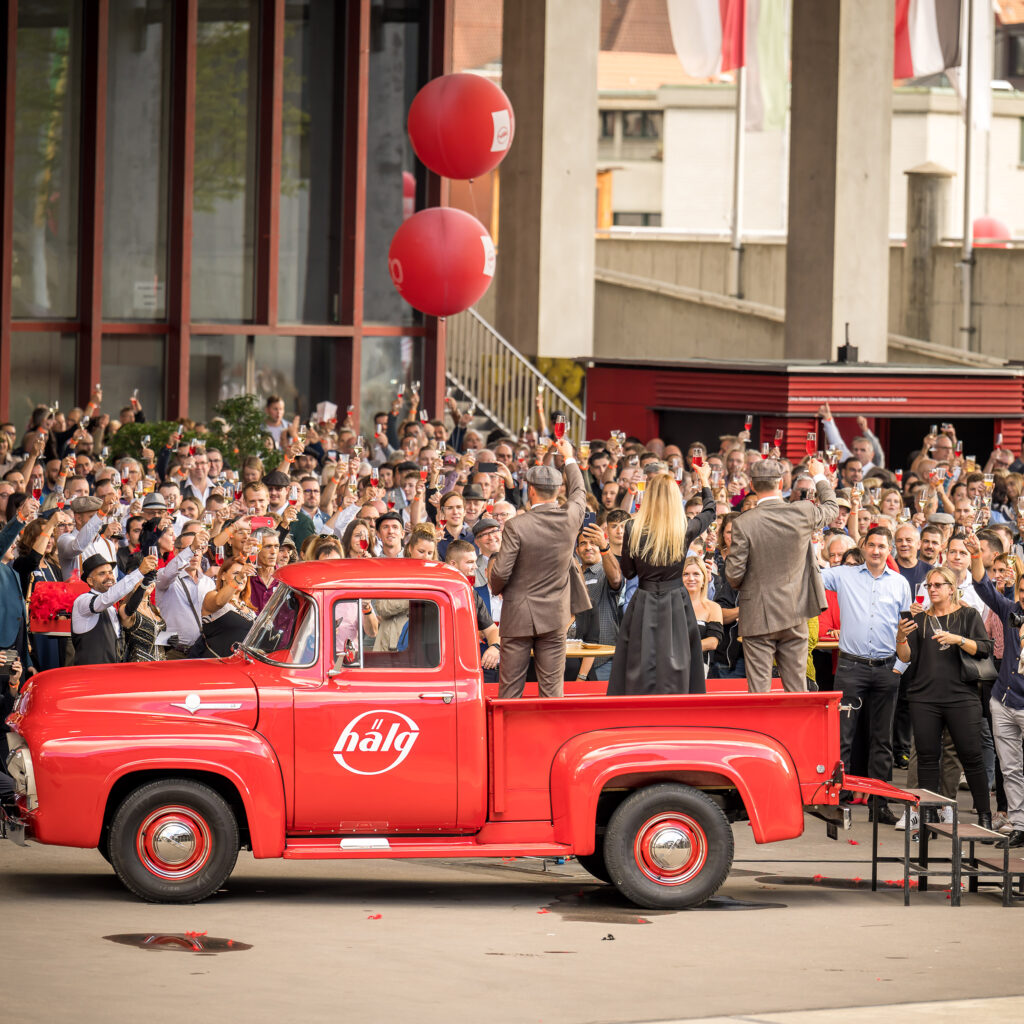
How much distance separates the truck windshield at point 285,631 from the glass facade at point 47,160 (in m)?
19.1

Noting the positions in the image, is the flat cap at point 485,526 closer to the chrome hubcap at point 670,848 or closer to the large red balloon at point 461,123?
the chrome hubcap at point 670,848

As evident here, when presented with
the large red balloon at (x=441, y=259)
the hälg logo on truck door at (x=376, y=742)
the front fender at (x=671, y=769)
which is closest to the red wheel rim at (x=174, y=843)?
the hälg logo on truck door at (x=376, y=742)

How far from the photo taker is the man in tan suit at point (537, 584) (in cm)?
1123

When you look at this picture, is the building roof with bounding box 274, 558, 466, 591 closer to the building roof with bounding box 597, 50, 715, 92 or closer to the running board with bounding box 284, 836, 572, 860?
the running board with bounding box 284, 836, 572, 860

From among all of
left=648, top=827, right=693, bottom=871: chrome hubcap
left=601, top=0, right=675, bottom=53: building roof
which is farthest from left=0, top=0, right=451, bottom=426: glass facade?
left=601, top=0, right=675, bottom=53: building roof

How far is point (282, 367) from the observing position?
1209 inches

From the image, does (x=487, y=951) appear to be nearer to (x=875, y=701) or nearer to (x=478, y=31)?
(x=875, y=701)

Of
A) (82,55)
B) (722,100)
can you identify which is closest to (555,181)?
(82,55)

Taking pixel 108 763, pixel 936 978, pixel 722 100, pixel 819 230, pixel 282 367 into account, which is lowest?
pixel 936 978

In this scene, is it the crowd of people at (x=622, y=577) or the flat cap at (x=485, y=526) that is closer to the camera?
the crowd of people at (x=622, y=577)

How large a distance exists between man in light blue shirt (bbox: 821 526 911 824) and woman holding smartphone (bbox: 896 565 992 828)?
69 centimetres

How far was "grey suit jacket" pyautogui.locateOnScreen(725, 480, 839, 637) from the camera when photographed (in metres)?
11.6

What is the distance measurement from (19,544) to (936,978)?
7.32 meters

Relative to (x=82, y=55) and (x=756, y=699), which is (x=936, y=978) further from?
(x=82, y=55)
